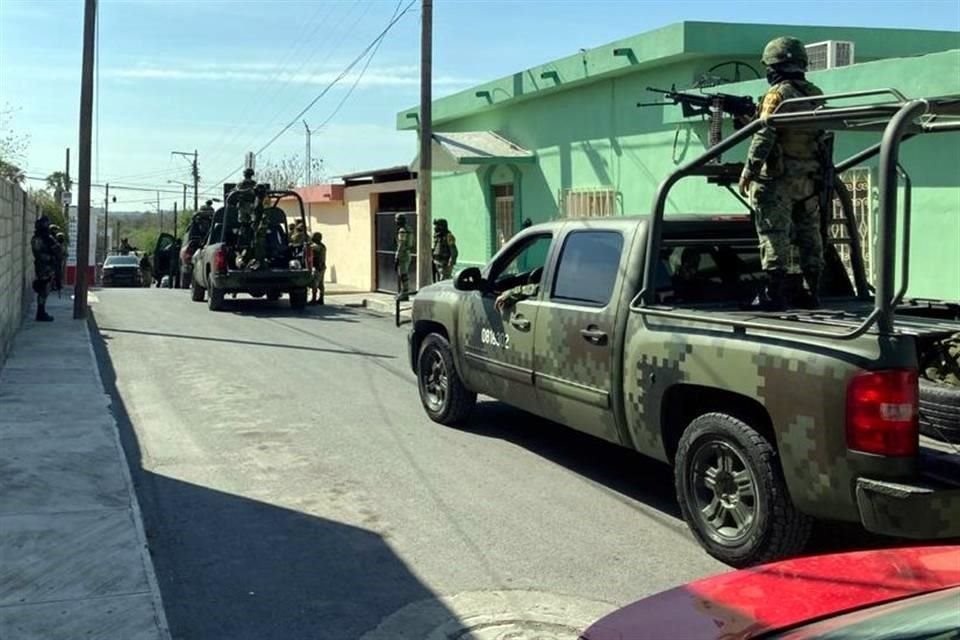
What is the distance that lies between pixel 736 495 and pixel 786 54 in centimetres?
248

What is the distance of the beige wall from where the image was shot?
26781 millimetres

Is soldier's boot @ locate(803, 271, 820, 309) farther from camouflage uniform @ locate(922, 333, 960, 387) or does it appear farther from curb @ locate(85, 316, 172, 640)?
curb @ locate(85, 316, 172, 640)

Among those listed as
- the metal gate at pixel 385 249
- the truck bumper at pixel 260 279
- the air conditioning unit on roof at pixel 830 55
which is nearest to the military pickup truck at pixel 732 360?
the air conditioning unit on roof at pixel 830 55

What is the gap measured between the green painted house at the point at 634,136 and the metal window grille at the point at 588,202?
0.02 metres

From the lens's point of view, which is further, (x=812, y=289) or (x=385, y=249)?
(x=385, y=249)

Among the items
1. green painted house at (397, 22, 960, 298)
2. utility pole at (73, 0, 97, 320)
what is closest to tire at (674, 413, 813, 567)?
green painted house at (397, 22, 960, 298)

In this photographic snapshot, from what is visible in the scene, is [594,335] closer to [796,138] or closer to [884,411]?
[796,138]

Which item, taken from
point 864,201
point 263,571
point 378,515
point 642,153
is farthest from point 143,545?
point 642,153

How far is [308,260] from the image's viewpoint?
19.8 m

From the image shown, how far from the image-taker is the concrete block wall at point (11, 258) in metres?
11.2

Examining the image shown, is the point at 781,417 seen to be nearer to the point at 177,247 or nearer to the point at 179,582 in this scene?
the point at 179,582

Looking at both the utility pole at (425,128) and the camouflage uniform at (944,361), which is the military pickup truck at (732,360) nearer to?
the camouflage uniform at (944,361)

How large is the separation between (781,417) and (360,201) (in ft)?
79.1

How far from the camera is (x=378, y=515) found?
583cm
